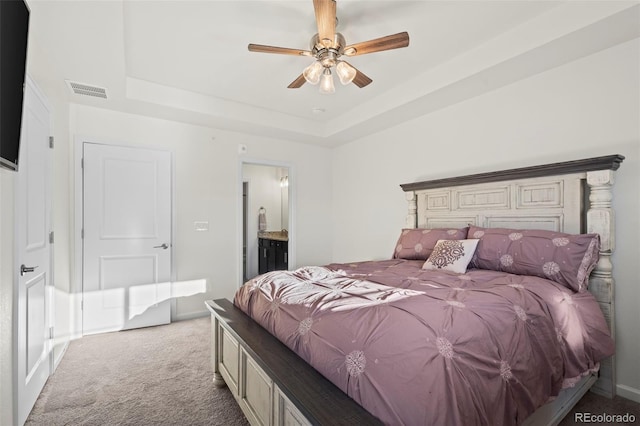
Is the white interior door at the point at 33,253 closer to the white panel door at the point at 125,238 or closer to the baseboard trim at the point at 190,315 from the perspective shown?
the white panel door at the point at 125,238

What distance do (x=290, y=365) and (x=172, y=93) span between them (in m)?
3.17

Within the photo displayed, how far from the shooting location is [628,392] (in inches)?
83.4

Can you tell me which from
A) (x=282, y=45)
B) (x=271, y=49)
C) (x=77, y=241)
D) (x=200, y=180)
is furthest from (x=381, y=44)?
(x=77, y=241)

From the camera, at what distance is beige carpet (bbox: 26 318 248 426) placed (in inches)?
74.8

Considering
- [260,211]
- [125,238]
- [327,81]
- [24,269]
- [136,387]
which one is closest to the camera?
[24,269]

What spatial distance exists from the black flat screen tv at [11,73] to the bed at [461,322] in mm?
1400

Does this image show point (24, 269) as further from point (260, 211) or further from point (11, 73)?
point (260, 211)

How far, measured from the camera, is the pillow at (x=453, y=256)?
7.93 ft

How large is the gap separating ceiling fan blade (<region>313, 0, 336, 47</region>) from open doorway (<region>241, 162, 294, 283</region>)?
4.19 meters

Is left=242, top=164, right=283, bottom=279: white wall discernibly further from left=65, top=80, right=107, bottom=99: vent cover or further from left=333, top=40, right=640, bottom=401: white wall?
left=65, top=80, right=107, bottom=99: vent cover

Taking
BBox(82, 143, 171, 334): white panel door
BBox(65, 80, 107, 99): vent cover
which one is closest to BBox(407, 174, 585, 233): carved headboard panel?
BBox(82, 143, 171, 334): white panel door

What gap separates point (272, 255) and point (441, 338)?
4.89 m

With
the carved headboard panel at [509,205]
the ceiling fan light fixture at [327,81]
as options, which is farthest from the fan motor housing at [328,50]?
the carved headboard panel at [509,205]

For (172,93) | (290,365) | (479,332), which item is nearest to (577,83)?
(479,332)
